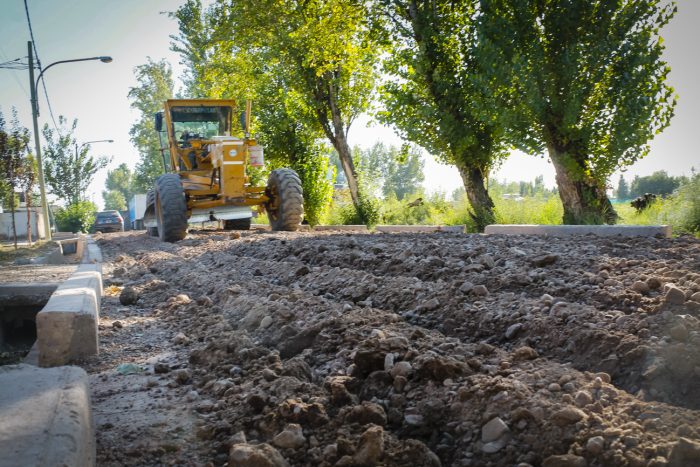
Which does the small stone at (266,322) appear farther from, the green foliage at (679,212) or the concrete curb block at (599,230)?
the green foliage at (679,212)

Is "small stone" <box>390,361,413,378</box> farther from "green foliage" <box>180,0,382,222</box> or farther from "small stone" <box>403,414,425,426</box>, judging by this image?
"green foliage" <box>180,0,382,222</box>

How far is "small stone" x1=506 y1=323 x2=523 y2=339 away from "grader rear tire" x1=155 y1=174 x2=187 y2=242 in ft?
32.1

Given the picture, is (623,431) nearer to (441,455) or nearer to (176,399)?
(441,455)

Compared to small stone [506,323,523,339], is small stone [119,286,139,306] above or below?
below

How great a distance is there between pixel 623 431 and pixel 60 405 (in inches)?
83.4

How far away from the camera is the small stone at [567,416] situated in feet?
7.47

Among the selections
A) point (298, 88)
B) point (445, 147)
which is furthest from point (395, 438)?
point (298, 88)

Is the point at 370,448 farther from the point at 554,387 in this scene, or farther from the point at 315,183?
the point at 315,183

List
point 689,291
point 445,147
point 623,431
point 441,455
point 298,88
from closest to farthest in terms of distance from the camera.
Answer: point 623,431 < point 441,455 < point 689,291 < point 445,147 < point 298,88

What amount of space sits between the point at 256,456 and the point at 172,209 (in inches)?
414

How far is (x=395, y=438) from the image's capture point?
7.98 feet

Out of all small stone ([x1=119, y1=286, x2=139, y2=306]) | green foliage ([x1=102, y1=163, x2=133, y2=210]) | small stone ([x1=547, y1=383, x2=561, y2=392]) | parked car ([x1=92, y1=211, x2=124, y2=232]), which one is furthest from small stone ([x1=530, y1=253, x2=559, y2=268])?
green foliage ([x1=102, y1=163, x2=133, y2=210])

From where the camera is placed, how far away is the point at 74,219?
4175 centimetres

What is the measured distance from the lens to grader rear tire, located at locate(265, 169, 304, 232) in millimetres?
13695
